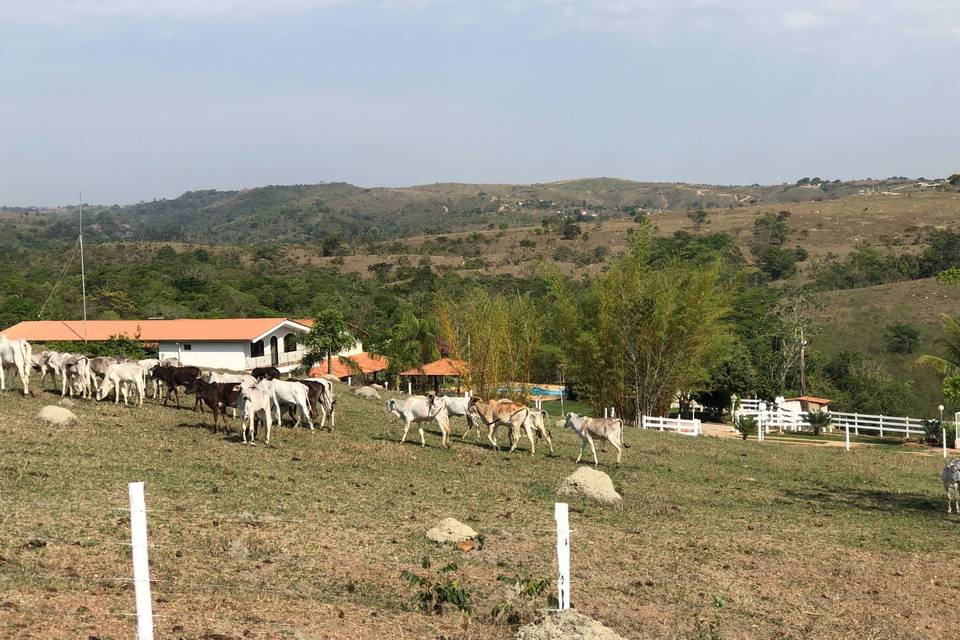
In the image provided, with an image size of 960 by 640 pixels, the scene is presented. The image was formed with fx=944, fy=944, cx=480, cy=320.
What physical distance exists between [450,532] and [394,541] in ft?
2.68

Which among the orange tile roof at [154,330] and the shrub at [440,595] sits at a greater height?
the orange tile roof at [154,330]

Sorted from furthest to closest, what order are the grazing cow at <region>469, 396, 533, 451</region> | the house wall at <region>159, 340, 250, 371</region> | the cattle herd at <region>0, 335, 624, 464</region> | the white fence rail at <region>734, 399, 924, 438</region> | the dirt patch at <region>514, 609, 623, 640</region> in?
the house wall at <region>159, 340, 250, 371</region> → the white fence rail at <region>734, 399, 924, 438</region> → the grazing cow at <region>469, 396, 533, 451</region> → the cattle herd at <region>0, 335, 624, 464</region> → the dirt patch at <region>514, 609, 623, 640</region>

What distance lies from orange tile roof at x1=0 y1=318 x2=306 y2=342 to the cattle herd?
24925 millimetres

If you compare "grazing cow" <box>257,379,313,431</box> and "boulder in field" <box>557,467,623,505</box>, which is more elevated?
"grazing cow" <box>257,379,313,431</box>

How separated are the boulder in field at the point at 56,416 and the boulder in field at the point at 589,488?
10826 mm

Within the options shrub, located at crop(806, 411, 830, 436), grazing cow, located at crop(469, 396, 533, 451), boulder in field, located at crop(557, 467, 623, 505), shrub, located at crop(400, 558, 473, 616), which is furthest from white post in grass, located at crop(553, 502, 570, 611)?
shrub, located at crop(806, 411, 830, 436)

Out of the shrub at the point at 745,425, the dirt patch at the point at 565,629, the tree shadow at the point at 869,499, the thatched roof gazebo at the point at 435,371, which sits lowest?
the shrub at the point at 745,425

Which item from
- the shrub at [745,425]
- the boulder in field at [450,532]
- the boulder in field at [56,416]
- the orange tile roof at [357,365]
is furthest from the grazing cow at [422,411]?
the orange tile roof at [357,365]

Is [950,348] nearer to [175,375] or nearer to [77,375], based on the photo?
[175,375]

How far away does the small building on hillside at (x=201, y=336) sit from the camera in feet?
167

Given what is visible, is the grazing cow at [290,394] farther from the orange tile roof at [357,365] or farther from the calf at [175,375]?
the orange tile roof at [357,365]

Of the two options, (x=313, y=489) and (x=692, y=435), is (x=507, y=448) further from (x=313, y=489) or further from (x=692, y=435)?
(x=692, y=435)

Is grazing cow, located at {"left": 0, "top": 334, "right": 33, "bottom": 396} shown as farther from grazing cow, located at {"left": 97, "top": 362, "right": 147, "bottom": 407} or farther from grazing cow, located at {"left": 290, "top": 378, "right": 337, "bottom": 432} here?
grazing cow, located at {"left": 290, "top": 378, "right": 337, "bottom": 432}

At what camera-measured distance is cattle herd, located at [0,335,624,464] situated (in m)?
21.9
